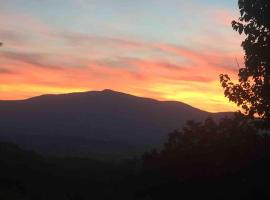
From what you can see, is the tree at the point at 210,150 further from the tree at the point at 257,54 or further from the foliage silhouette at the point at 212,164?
the tree at the point at 257,54

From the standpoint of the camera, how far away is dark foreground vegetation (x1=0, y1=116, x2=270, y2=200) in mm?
29359

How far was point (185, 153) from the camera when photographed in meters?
38.6

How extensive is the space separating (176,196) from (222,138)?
8660mm

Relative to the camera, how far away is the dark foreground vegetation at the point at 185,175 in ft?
96.3

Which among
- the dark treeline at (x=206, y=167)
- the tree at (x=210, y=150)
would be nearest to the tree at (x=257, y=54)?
the dark treeline at (x=206, y=167)

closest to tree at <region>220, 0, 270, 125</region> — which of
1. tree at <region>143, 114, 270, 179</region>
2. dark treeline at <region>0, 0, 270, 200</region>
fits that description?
dark treeline at <region>0, 0, 270, 200</region>

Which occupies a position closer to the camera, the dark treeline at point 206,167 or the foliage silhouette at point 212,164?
the dark treeline at point 206,167

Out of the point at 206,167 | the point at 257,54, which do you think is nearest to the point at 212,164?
the point at 206,167

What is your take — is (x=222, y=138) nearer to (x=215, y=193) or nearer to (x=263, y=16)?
(x=215, y=193)

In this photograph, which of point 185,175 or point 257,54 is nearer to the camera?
point 257,54

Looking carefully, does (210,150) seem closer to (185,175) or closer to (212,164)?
(212,164)

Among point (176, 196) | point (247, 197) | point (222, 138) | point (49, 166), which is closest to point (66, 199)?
point (176, 196)

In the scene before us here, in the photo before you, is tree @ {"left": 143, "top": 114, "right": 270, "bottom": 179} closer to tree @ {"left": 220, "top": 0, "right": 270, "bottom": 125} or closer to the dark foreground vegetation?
the dark foreground vegetation

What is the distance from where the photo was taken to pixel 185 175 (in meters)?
36.0
